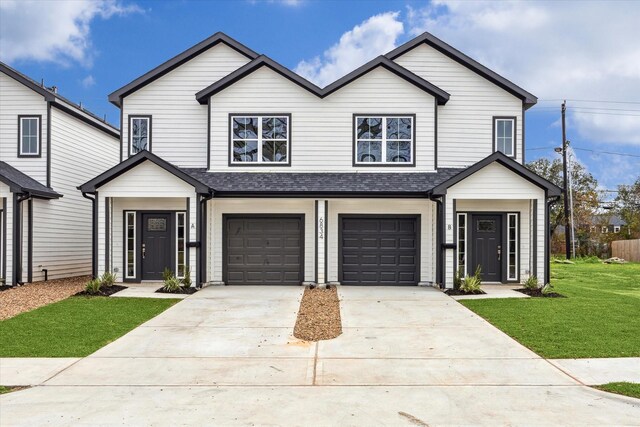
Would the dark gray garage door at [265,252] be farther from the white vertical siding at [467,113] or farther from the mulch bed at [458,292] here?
the white vertical siding at [467,113]

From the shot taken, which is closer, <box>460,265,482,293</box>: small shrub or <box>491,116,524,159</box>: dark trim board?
<box>460,265,482,293</box>: small shrub

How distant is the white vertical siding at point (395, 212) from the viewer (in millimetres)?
15422

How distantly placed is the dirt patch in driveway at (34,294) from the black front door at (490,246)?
12.0 m

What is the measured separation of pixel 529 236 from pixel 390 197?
4.62 metres

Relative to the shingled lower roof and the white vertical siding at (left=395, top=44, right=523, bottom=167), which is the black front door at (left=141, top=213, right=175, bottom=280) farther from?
the white vertical siding at (left=395, top=44, right=523, bottom=167)

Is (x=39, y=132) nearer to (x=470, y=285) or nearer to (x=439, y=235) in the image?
(x=439, y=235)

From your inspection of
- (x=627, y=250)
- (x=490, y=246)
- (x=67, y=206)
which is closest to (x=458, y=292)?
(x=490, y=246)

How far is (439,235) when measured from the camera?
14820 mm

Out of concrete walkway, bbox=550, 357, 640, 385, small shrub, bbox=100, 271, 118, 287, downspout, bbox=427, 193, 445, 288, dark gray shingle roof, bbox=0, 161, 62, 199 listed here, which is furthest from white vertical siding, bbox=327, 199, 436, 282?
dark gray shingle roof, bbox=0, 161, 62, 199

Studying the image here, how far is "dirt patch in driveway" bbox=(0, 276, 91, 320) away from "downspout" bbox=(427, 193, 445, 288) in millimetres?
10410

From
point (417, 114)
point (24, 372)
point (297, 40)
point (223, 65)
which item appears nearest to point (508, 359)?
point (24, 372)

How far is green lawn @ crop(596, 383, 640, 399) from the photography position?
5.88 meters

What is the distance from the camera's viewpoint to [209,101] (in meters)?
15.8

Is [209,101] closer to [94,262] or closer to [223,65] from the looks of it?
[223,65]
